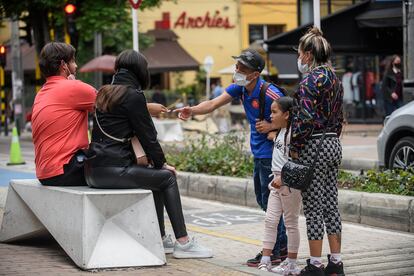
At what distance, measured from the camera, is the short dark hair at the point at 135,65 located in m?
7.62

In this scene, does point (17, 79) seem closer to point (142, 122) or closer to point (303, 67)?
point (142, 122)

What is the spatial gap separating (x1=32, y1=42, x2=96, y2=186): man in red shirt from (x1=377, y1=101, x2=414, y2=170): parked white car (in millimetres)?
5242

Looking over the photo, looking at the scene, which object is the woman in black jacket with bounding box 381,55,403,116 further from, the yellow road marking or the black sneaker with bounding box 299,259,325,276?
the black sneaker with bounding box 299,259,325,276

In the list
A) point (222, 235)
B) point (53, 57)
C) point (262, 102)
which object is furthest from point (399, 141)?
point (53, 57)

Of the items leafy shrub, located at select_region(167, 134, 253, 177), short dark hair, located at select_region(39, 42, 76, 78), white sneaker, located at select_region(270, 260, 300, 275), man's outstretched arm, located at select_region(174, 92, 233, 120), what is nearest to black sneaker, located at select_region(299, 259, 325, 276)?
white sneaker, located at select_region(270, 260, 300, 275)

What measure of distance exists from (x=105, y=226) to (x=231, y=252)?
4.83ft

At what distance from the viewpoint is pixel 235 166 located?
12719mm

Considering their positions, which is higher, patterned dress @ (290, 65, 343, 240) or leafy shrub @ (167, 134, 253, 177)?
patterned dress @ (290, 65, 343, 240)

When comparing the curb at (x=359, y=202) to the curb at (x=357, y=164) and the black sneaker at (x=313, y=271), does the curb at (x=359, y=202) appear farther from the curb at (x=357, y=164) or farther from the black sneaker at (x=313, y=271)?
the curb at (x=357, y=164)

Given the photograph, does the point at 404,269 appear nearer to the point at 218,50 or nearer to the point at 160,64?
the point at 160,64

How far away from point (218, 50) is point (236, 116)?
14.6 meters

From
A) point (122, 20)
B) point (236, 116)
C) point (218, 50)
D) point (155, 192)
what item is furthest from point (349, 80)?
point (155, 192)

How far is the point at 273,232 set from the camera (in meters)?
7.34

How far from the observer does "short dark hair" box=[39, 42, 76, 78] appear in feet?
26.2
